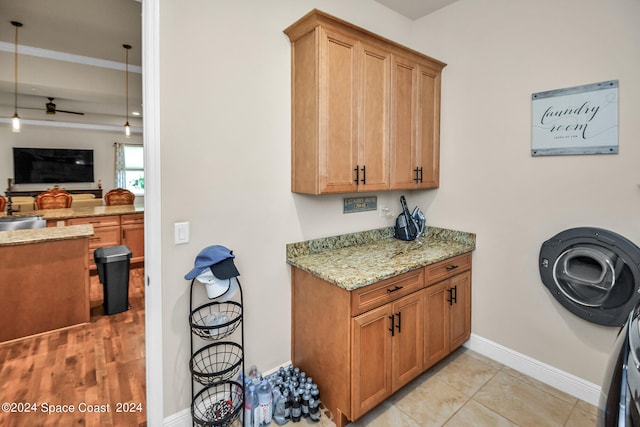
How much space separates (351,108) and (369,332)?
1400 mm

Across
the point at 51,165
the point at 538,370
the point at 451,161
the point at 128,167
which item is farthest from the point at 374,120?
the point at 51,165

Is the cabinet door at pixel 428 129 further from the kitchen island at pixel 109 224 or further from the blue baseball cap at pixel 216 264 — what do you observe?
the kitchen island at pixel 109 224

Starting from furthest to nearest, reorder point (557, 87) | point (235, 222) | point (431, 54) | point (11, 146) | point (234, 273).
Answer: point (11, 146) → point (431, 54) → point (557, 87) → point (235, 222) → point (234, 273)

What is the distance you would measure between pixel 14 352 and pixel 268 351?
2276mm

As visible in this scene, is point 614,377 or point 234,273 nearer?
point 614,377

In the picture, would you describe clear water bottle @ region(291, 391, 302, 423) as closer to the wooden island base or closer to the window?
the wooden island base

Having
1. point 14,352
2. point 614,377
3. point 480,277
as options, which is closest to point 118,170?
point 14,352

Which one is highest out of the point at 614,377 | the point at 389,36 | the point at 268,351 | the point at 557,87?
the point at 389,36

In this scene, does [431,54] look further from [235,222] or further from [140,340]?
[140,340]

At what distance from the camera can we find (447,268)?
7.84ft

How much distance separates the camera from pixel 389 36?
2.76 metres

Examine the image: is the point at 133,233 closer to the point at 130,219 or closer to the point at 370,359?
the point at 130,219

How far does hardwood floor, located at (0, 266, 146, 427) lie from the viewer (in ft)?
6.43

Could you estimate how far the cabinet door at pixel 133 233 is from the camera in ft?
15.7
